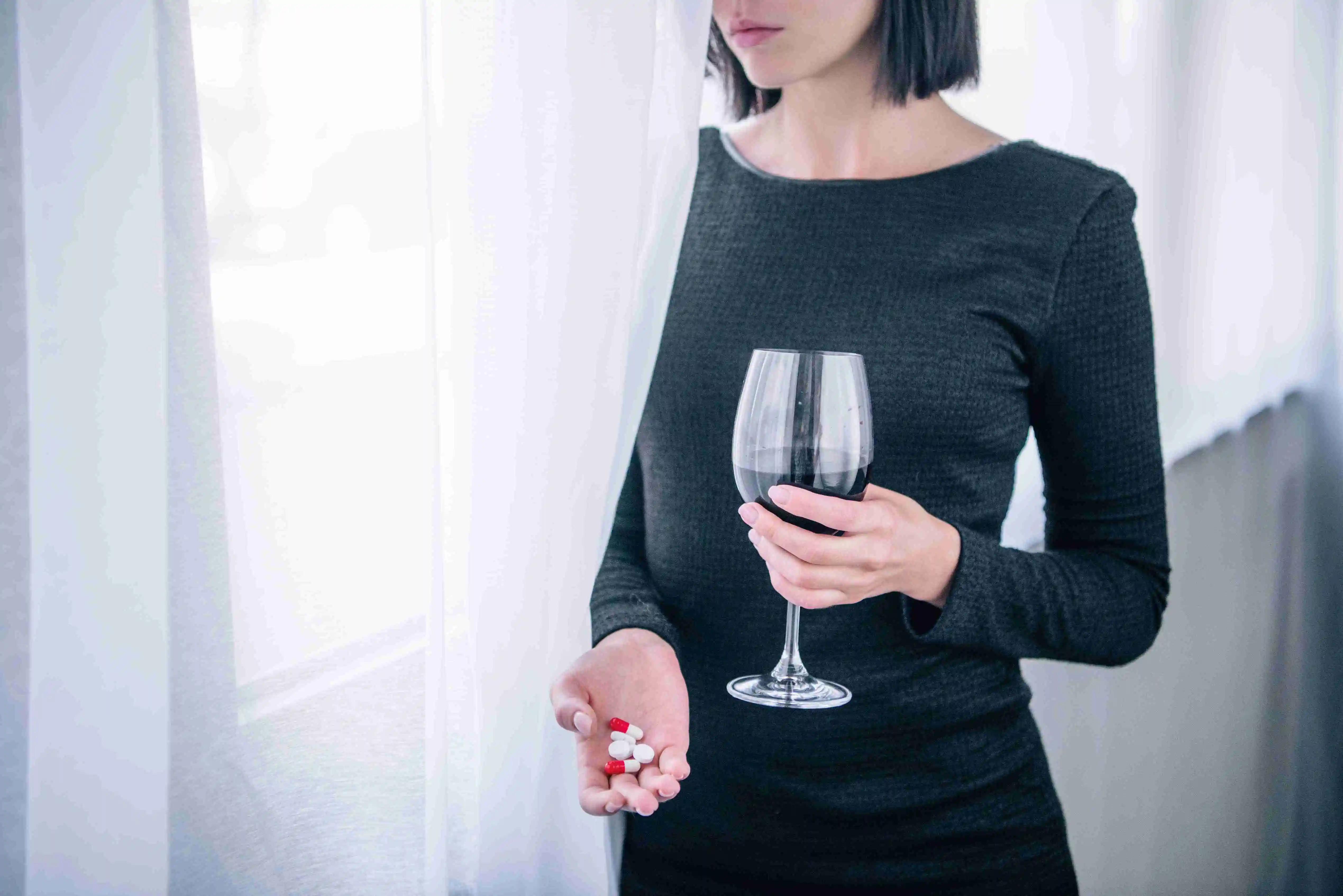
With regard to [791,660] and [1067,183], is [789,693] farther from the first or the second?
[1067,183]

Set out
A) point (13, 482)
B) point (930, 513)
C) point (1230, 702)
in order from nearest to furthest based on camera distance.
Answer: point (13, 482)
point (930, 513)
point (1230, 702)

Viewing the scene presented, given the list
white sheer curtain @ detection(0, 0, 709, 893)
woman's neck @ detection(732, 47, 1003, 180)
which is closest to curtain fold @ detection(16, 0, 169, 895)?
white sheer curtain @ detection(0, 0, 709, 893)

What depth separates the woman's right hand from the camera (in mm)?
708

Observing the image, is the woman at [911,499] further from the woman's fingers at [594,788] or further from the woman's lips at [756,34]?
the woman's fingers at [594,788]

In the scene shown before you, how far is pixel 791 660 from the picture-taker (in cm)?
85

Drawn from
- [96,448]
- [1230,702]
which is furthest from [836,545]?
[1230,702]

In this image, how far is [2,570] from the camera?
0.49 meters

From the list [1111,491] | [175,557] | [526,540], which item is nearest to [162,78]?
[175,557]

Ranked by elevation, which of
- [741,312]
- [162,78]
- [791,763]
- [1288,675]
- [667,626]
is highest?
[162,78]

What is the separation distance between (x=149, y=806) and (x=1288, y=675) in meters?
2.09

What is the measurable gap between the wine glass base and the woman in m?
0.09

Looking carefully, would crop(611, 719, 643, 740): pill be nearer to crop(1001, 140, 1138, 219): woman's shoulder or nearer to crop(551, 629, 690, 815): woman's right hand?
crop(551, 629, 690, 815): woman's right hand

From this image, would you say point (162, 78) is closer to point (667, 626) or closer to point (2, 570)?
point (2, 570)

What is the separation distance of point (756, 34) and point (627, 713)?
25.3 inches
